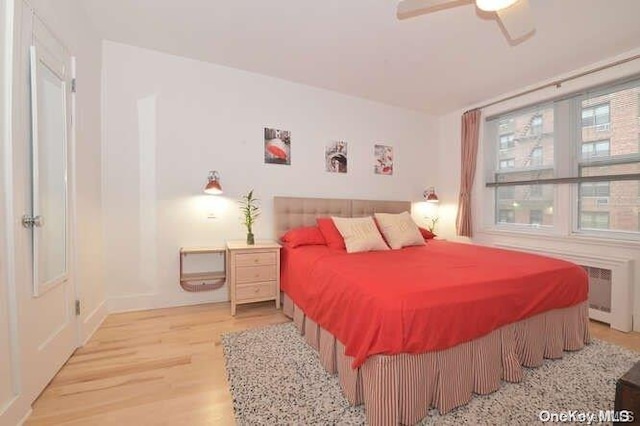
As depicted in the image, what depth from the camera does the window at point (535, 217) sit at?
339cm

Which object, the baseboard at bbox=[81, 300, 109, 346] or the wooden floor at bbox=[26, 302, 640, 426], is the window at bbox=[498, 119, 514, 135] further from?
the baseboard at bbox=[81, 300, 109, 346]

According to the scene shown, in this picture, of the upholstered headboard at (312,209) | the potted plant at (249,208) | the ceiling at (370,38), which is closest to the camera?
the ceiling at (370,38)

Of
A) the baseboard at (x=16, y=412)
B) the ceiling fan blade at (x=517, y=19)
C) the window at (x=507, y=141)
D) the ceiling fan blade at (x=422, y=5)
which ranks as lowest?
the baseboard at (x=16, y=412)

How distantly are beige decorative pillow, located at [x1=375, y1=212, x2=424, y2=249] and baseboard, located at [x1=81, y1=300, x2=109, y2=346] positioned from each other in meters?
2.82

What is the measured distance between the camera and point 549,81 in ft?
10.3

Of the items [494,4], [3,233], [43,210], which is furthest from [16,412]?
[494,4]

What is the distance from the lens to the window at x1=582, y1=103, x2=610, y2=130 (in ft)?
9.19

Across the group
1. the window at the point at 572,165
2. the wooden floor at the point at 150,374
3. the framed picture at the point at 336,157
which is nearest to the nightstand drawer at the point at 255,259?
the wooden floor at the point at 150,374

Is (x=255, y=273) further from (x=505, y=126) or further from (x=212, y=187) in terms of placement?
(x=505, y=126)

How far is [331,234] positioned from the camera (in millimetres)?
2916

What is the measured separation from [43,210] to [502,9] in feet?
10.1

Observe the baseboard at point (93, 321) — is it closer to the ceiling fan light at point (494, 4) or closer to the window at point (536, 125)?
the ceiling fan light at point (494, 4)

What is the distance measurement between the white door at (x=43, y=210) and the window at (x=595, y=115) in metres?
4.72

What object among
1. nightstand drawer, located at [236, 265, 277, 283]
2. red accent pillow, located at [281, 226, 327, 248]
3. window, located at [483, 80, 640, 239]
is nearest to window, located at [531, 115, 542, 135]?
window, located at [483, 80, 640, 239]
